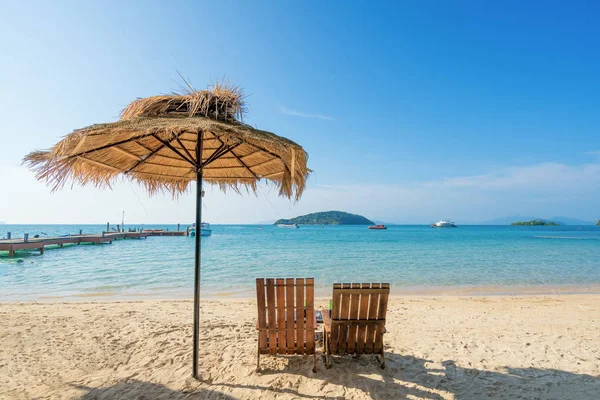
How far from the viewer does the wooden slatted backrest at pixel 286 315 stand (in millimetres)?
3338

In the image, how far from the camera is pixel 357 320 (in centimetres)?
350

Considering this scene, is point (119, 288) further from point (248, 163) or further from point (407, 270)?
point (407, 270)

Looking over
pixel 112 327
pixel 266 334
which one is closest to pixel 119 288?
pixel 112 327

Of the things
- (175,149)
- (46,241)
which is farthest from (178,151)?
(46,241)

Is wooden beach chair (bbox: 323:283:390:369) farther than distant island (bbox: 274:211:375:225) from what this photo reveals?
No

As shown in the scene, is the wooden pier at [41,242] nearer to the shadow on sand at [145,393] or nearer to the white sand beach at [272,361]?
the white sand beach at [272,361]

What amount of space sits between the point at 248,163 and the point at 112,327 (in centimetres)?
379

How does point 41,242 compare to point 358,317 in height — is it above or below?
below

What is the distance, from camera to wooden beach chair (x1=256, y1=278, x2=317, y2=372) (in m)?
3.34

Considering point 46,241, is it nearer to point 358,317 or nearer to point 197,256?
point 197,256

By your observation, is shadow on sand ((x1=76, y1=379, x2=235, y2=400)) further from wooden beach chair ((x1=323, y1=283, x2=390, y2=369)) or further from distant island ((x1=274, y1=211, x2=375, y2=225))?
distant island ((x1=274, y1=211, x2=375, y2=225))

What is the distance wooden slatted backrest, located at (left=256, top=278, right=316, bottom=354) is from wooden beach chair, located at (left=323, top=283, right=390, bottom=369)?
0.27 m

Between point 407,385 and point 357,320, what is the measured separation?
0.79m

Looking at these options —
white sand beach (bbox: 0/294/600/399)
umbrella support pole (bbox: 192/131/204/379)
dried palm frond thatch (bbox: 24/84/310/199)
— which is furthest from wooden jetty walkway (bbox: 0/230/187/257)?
umbrella support pole (bbox: 192/131/204/379)
